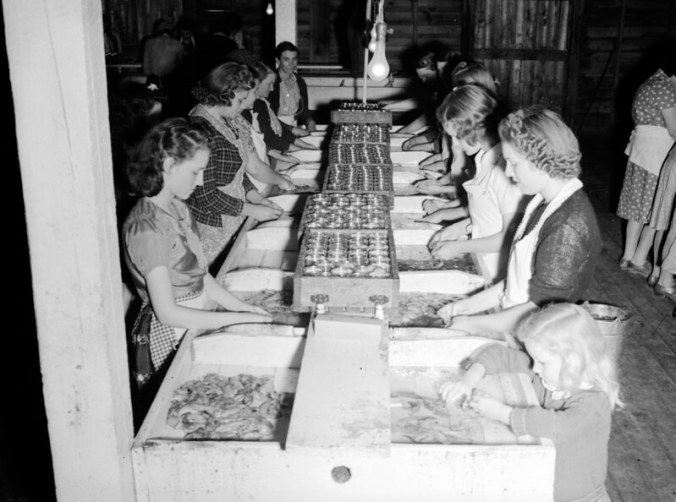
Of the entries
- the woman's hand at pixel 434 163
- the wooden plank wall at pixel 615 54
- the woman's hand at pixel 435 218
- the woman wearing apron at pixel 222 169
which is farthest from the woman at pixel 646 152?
the wooden plank wall at pixel 615 54

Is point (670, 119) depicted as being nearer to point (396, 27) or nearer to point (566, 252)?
point (566, 252)

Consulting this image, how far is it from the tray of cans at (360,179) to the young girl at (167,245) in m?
1.30

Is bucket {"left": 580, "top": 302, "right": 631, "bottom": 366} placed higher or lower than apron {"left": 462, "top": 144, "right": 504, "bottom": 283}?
lower

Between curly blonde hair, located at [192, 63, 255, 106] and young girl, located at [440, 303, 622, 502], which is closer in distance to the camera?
young girl, located at [440, 303, 622, 502]

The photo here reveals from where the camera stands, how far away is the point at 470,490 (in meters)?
2.54

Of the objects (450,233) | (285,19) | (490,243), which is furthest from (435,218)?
(285,19)

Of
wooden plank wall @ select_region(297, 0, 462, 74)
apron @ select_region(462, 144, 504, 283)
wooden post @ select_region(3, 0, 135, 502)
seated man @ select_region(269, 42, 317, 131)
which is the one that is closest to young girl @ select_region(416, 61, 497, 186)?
apron @ select_region(462, 144, 504, 283)

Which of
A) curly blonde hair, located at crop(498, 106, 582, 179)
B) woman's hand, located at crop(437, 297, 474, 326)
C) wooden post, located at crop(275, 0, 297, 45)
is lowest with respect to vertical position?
woman's hand, located at crop(437, 297, 474, 326)

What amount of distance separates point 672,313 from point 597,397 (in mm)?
4422

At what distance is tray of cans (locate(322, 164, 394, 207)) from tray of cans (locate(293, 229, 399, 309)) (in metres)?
1.19

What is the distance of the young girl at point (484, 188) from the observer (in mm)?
4242

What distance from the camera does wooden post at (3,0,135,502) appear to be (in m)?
2.13

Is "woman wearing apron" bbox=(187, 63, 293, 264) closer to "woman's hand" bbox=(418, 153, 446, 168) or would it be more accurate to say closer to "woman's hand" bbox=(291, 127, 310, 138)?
"woman's hand" bbox=(418, 153, 446, 168)

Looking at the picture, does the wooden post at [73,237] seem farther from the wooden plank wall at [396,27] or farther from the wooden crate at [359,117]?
the wooden plank wall at [396,27]
